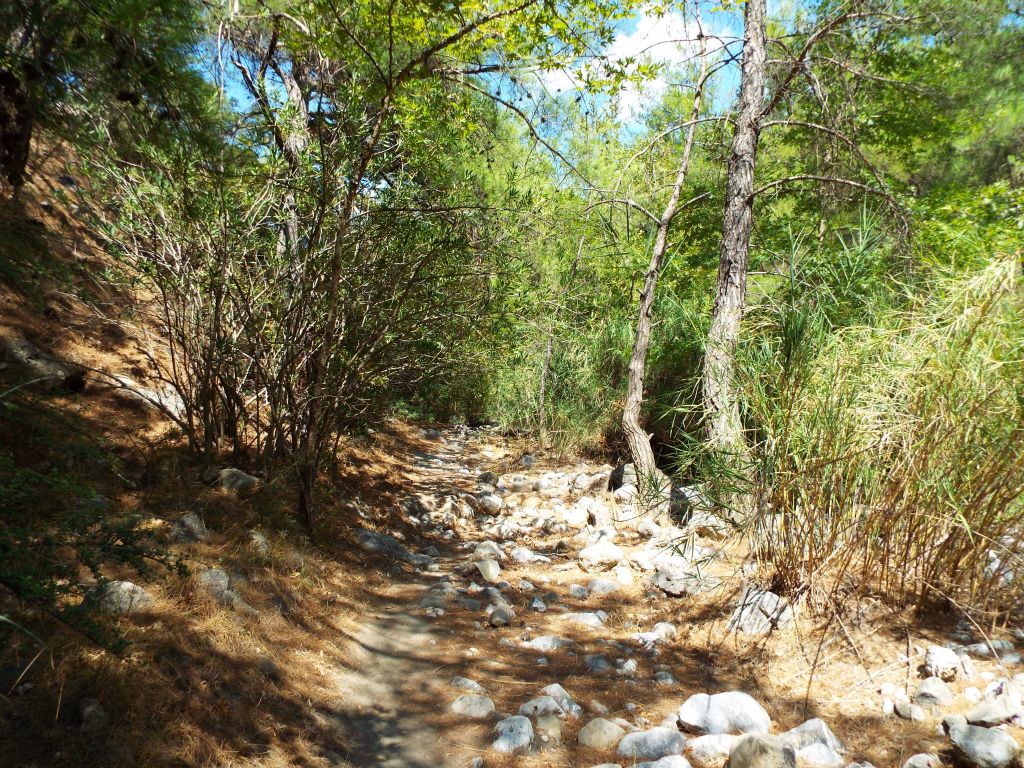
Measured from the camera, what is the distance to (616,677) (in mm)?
3094

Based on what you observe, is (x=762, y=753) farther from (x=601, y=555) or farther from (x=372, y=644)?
(x=601, y=555)

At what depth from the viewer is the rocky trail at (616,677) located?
2.30m

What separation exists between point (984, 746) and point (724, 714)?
869 mm

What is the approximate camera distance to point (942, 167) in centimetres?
1482

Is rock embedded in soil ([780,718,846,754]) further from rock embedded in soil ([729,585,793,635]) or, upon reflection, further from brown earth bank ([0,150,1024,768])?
rock embedded in soil ([729,585,793,635])

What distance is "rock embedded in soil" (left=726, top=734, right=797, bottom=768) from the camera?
6.55ft

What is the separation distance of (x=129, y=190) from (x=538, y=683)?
11.9ft

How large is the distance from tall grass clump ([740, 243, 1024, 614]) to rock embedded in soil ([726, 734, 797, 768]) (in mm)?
1185

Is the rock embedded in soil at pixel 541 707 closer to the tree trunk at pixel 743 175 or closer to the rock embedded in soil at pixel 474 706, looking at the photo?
the rock embedded in soil at pixel 474 706

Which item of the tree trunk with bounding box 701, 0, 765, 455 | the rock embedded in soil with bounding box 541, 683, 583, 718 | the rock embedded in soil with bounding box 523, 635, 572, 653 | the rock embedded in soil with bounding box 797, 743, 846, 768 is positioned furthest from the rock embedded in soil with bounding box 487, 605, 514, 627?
the tree trunk with bounding box 701, 0, 765, 455

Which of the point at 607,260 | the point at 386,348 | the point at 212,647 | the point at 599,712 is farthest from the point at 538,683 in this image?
the point at 607,260

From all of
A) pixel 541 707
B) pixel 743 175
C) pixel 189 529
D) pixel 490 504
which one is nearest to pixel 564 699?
pixel 541 707

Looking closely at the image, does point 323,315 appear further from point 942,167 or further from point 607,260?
point 942,167

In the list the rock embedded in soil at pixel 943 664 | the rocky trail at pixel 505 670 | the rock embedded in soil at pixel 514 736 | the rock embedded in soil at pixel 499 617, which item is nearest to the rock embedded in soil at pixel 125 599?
the rocky trail at pixel 505 670
